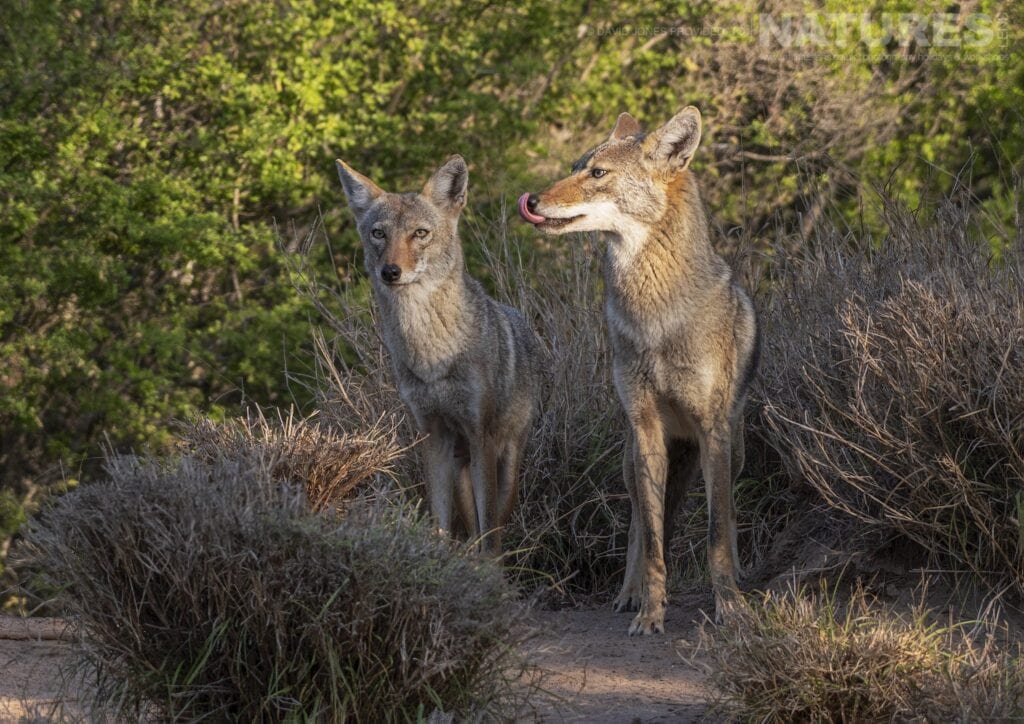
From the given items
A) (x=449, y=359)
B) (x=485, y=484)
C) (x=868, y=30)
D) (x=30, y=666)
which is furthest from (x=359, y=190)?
(x=868, y=30)

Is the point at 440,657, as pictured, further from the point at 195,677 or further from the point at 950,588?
the point at 950,588

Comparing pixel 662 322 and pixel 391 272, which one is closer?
pixel 662 322

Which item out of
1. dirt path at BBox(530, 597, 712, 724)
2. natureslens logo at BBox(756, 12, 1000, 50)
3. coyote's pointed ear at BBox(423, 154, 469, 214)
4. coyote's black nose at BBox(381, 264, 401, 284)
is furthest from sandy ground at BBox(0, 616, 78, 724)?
natureslens logo at BBox(756, 12, 1000, 50)

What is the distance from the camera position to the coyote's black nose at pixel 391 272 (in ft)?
22.3

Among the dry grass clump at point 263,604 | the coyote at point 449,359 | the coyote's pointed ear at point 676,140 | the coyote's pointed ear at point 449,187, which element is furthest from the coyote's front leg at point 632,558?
the dry grass clump at point 263,604

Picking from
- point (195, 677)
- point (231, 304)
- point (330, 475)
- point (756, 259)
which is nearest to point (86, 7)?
point (231, 304)

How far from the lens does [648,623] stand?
6285mm

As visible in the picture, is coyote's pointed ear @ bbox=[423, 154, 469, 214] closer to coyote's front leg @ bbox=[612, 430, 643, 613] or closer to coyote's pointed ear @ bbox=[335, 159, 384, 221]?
coyote's pointed ear @ bbox=[335, 159, 384, 221]

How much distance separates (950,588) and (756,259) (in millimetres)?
3931

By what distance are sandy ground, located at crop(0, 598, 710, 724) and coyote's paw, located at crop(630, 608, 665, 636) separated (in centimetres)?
6

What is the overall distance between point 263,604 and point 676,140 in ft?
11.2

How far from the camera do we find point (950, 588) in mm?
5898

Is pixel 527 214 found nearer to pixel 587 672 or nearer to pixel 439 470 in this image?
pixel 439 470

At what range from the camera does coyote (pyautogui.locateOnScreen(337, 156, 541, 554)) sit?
6816 mm
